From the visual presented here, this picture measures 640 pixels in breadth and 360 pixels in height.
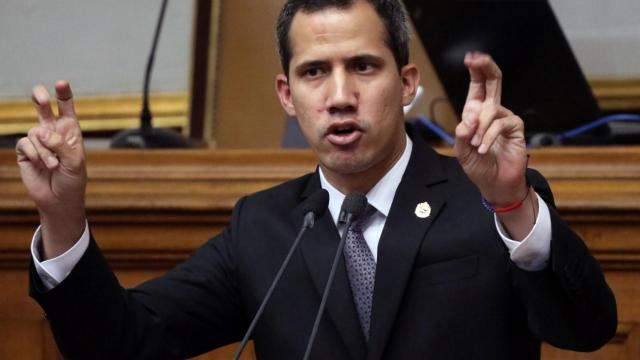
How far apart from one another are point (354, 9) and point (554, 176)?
1.95ft

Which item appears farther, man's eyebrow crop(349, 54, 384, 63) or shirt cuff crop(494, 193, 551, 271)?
man's eyebrow crop(349, 54, 384, 63)

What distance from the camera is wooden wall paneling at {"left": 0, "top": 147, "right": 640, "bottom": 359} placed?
2.23 meters

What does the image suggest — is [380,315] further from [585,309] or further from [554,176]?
[554,176]

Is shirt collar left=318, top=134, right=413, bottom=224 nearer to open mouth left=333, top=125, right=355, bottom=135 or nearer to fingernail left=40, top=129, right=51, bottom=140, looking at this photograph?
open mouth left=333, top=125, right=355, bottom=135

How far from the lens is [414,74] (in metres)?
1.91

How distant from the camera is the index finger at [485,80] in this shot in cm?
156

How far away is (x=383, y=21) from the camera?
184cm

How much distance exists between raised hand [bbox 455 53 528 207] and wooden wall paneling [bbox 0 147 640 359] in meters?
0.64

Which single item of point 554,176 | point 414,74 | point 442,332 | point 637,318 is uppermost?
point 414,74

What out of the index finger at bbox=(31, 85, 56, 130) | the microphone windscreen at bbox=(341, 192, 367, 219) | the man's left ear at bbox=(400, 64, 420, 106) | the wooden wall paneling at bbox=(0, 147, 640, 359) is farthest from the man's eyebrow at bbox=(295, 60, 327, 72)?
the wooden wall paneling at bbox=(0, 147, 640, 359)

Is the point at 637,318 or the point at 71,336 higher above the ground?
the point at 71,336

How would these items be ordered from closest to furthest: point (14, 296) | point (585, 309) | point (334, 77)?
point (585, 309) → point (334, 77) → point (14, 296)

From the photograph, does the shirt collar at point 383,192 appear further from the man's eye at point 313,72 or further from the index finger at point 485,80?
the index finger at point 485,80

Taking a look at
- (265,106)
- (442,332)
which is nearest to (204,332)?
(442,332)
